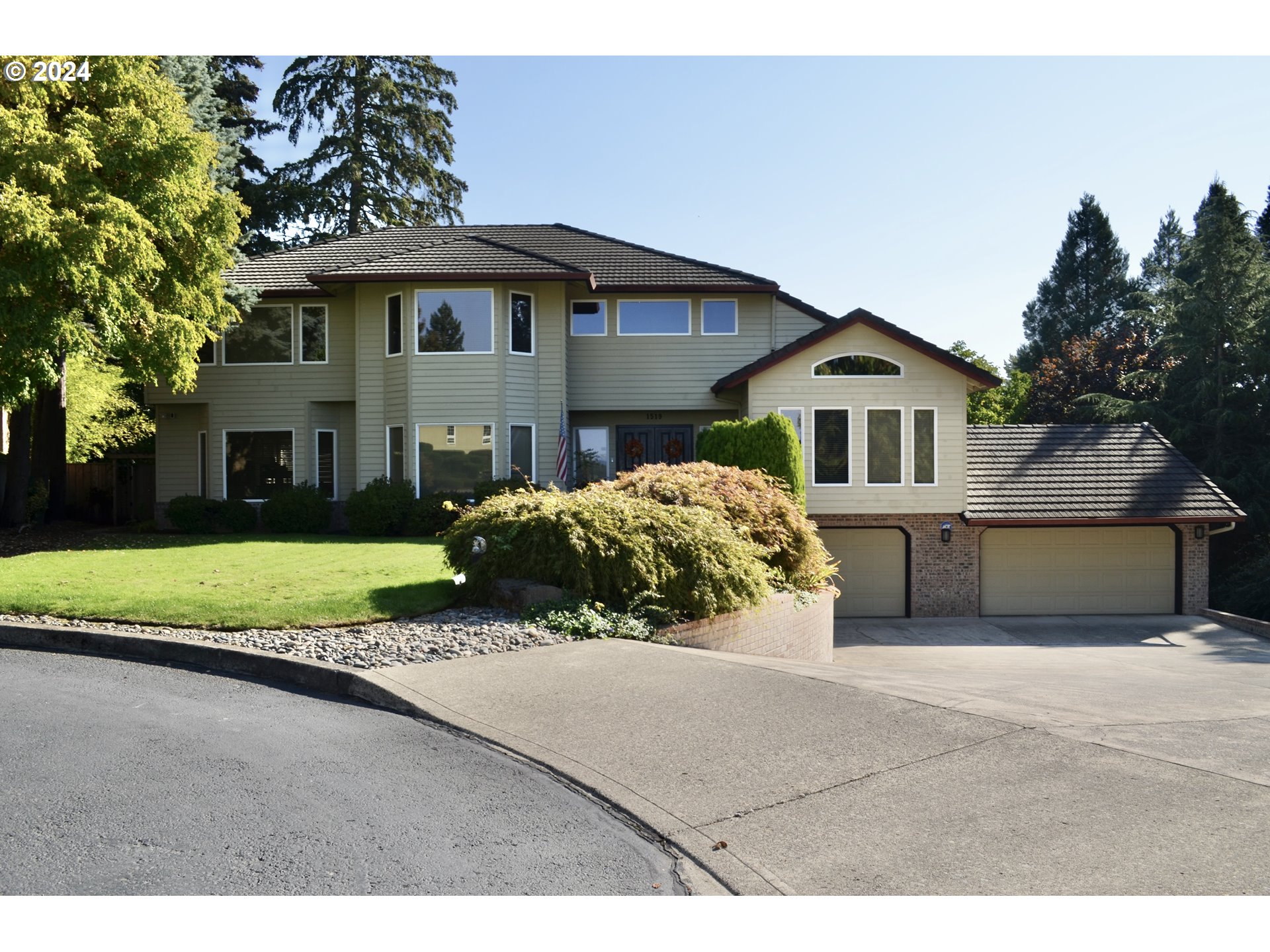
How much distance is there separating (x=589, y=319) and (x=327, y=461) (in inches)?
300

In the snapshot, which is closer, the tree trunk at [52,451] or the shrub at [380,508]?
the shrub at [380,508]

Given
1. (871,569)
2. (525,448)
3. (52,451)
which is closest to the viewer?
(871,569)

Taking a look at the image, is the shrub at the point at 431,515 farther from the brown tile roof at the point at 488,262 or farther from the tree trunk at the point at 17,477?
the tree trunk at the point at 17,477

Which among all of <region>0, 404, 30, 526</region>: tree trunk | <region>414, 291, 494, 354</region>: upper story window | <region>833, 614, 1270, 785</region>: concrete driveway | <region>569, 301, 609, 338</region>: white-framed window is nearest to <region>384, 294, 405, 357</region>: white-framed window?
<region>414, 291, 494, 354</region>: upper story window

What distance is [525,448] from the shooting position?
22047 mm

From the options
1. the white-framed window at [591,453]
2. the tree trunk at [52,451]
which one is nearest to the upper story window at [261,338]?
the tree trunk at [52,451]

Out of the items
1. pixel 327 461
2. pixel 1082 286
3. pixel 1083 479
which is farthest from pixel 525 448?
pixel 1082 286

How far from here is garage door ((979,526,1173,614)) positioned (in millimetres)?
21578

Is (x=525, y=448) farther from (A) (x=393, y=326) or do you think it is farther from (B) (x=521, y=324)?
(A) (x=393, y=326)

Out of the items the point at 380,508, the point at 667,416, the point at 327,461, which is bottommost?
the point at 380,508

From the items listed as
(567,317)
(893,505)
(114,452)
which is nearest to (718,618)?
(893,505)

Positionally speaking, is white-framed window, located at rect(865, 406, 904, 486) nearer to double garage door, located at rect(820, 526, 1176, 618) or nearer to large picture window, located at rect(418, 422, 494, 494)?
double garage door, located at rect(820, 526, 1176, 618)

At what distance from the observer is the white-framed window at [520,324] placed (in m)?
21.6

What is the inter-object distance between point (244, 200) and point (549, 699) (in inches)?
1301
